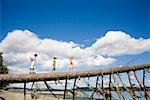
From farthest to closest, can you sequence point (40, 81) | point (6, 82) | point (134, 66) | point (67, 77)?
point (134, 66), point (67, 77), point (40, 81), point (6, 82)

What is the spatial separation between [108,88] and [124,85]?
30 centimetres

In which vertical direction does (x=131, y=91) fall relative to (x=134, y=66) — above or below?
below

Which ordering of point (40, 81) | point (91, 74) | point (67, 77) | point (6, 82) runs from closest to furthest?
1. point (6, 82)
2. point (40, 81)
3. point (67, 77)
4. point (91, 74)

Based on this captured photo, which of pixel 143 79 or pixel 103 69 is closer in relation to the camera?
pixel 103 69

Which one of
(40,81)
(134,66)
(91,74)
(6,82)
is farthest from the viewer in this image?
(134,66)

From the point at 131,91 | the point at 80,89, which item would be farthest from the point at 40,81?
the point at 131,91

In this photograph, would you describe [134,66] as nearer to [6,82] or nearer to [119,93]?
[119,93]

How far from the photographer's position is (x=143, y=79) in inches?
230

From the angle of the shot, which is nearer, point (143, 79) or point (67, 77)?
point (67, 77)

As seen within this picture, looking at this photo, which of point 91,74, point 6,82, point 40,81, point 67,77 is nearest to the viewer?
point 6,82

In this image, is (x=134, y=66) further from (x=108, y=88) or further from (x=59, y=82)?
(x=59, y=82)

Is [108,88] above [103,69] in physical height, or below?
below

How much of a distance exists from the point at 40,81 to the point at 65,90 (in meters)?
0.41

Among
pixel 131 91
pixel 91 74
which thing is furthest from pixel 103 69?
pixel 131 91
